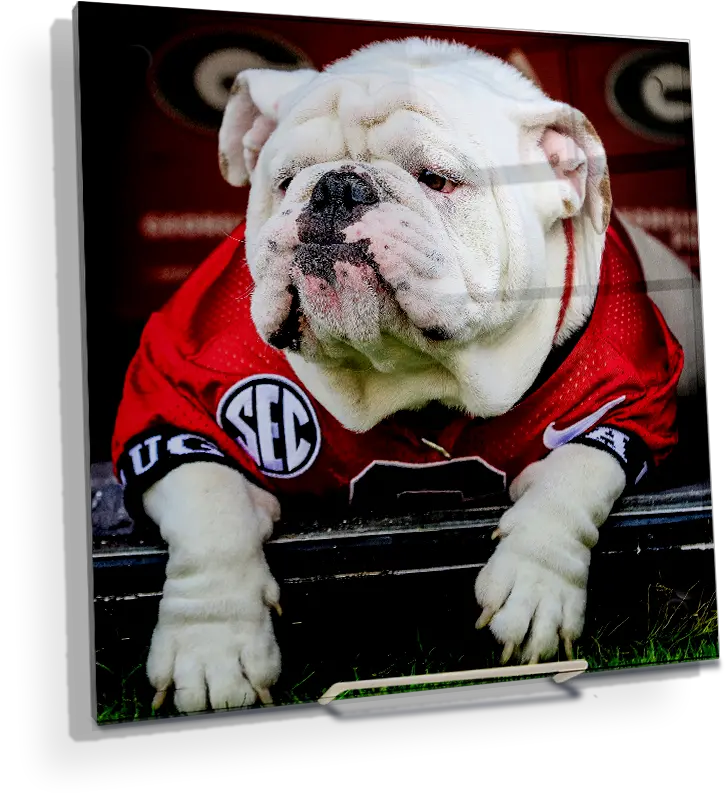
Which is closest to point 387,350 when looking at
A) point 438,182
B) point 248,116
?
point 438,182

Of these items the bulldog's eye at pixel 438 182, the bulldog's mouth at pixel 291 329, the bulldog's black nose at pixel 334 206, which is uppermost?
the bulldog's eye at pixel 438 182

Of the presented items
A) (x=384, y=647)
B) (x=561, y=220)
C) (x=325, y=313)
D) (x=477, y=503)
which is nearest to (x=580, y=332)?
(x=561, y=220)

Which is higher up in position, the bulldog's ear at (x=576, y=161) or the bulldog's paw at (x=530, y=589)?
the bulldog's ear at (x=576, y=161)

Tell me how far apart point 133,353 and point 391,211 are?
30.6 inches

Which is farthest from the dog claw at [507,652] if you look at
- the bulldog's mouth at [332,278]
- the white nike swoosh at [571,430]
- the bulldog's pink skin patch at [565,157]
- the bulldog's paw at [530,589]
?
the bulldog's pink skin patch at [565,157]

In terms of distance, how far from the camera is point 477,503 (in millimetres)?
2625

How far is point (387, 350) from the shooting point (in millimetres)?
2457

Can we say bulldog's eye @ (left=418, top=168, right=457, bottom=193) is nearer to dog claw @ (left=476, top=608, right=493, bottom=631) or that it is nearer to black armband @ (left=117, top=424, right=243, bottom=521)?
black armband @ (left=117, top=424, right=243, bottom=521)

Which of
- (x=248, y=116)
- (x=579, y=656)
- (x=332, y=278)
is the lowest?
(x=579, y=656)

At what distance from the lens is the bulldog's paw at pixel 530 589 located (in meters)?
2.56

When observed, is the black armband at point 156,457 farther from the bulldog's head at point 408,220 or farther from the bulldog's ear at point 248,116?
the bulldog's ear at point 248,116

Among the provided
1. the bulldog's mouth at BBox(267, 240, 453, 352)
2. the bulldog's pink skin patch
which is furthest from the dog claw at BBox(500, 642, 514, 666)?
the bulldog's pink skin patch

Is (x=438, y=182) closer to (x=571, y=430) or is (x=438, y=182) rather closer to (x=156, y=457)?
(x=571, y=430)

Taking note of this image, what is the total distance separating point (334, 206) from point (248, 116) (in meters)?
0.42
